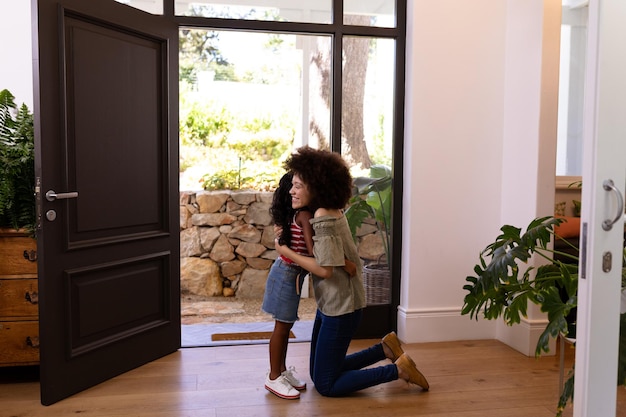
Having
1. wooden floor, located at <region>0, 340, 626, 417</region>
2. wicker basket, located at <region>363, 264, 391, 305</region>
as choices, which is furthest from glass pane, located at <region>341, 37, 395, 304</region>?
wooden floor, located at <region>0, 340, 626, 417</region>

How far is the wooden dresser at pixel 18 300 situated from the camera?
10.8 feet

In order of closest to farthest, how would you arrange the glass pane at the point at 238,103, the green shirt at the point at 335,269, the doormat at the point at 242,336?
the green shirt at the point at 335,269 → the doormat at the point at 242,336 → the glass pane at the point at 238,103

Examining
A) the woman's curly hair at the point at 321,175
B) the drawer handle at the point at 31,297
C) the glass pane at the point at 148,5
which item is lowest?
the drawer handle at the point at 31,297

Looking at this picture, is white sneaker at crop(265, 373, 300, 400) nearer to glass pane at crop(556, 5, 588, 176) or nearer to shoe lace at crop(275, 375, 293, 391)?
shoe lace at crop(275, 375, 293, 391)

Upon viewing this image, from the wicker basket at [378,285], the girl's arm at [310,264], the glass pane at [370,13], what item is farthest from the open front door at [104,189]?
the wicker basket at [378,285]

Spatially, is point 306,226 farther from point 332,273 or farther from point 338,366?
point 338,366

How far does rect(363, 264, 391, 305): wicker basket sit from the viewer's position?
429cm

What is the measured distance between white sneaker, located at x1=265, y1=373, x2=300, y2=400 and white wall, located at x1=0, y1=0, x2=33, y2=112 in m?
2.26

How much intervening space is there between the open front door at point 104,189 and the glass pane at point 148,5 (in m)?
0.24

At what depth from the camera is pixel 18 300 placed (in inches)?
130

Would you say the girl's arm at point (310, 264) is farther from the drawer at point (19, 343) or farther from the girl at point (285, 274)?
the drawer at point (19, 343)

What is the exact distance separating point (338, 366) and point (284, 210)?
33.0 inches

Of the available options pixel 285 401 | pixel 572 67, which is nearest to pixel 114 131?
pixel 285 401

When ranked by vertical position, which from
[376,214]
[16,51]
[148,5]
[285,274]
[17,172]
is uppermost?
[148,5]
